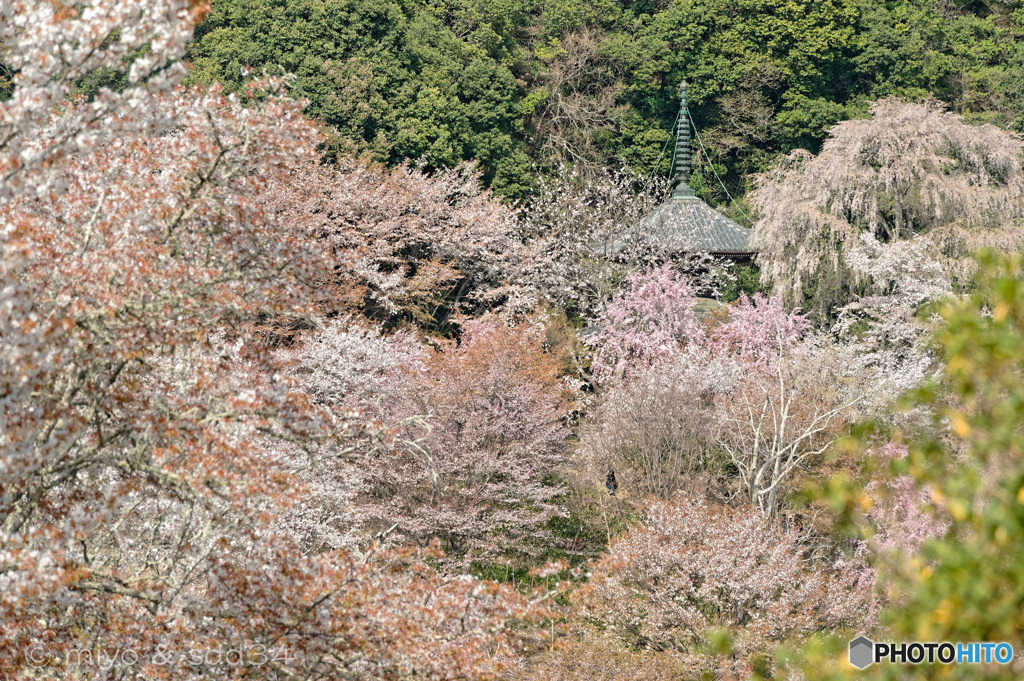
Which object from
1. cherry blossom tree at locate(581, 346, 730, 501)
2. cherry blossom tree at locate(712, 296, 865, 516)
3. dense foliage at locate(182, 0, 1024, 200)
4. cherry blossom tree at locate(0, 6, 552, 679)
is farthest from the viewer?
dense foliage at locate(182, 0, 1024, 200)

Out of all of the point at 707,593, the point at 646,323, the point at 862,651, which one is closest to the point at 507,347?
the point at 707,593

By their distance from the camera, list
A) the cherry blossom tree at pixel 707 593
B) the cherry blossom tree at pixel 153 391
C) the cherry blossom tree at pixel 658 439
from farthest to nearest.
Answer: the cherry blossom tree at pixel 658 439, the cherry blossom tree at pixel 707 593, the cherry blossom tree at pixel 153 391

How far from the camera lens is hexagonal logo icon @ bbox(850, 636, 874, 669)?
227 inches

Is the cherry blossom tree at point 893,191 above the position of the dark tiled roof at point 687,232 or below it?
above

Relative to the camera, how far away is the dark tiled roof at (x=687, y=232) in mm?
19609

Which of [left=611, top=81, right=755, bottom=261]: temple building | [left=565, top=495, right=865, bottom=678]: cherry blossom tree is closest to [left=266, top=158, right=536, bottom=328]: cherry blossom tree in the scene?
[left=611, top=81, right=755, bottom=261]: temple building

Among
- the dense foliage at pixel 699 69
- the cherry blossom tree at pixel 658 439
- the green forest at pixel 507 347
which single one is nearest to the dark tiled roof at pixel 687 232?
the green forest at pixel 507 347

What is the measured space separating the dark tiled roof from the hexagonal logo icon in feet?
43.8

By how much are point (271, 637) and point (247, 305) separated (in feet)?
5.30

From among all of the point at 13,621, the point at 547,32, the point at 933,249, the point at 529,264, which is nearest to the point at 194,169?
the point at 13,621

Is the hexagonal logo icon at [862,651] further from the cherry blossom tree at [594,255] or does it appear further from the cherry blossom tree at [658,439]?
the cherry blossom tree at [594,255]

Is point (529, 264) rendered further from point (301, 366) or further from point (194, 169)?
point (194, 169)

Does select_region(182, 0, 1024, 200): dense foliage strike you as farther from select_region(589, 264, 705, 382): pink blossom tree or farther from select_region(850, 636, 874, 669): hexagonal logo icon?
select_region(850, 636, 874, 669): hexagonal logo icon

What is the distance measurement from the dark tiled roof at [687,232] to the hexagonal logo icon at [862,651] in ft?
43.8
